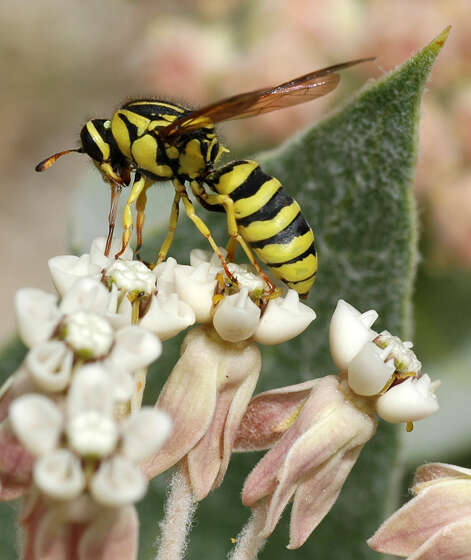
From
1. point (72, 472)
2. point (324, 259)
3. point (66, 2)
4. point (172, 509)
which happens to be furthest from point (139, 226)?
point (66, 2)

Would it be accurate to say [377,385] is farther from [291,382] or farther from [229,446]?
[291,382]

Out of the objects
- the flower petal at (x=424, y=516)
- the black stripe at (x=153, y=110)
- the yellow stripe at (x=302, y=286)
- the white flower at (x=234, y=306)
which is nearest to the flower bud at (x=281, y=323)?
the white flower at (x=234, y=306)

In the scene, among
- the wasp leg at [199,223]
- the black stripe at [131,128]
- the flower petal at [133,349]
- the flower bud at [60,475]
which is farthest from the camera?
the black stripe at [131,128]

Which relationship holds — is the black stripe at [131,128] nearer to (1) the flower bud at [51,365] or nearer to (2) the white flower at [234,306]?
(2) the white flower at [234,306]

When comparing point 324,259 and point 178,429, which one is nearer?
point 178,429

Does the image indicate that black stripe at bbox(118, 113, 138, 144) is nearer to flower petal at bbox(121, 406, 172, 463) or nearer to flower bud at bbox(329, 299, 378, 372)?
flower bud at bbox(329, 299, 378, 372)

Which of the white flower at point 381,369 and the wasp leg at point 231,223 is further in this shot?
the wasp leg at point 231,223

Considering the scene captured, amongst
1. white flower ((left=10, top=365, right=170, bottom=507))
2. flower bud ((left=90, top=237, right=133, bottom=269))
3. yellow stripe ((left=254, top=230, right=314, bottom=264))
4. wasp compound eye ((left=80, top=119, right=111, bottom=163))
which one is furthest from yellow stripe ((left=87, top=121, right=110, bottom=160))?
white flower ((left=10, top=365, right=170, bottom=507))
